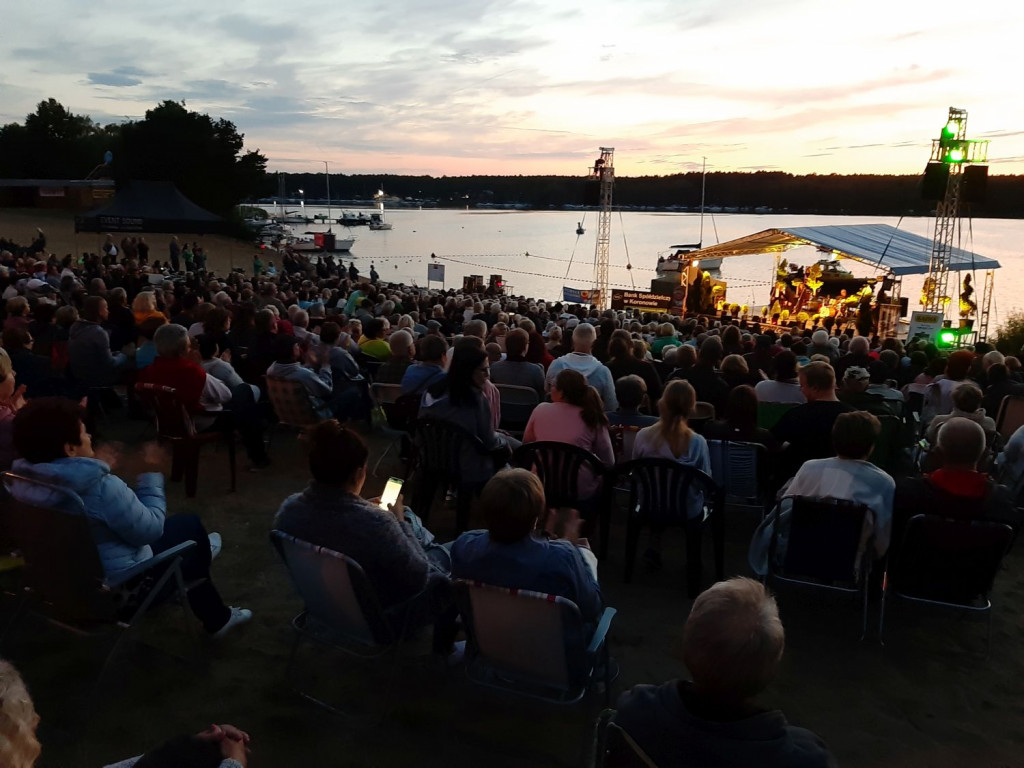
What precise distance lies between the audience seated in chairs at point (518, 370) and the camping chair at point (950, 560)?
9.85 feet

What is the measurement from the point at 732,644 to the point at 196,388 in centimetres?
414

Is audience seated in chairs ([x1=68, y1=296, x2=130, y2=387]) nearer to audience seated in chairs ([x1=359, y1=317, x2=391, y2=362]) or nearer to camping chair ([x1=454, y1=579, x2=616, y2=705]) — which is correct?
audience seated in chairs ([x1=359, y1=317, x2=391, y2=362])

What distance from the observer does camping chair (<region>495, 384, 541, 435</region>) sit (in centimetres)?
562

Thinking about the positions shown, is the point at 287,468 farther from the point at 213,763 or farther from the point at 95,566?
the point at 213,763

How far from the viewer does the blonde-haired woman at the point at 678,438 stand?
3.86 m

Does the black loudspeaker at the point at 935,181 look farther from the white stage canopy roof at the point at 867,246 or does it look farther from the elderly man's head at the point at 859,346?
the elderly man's head at the point at 859,346

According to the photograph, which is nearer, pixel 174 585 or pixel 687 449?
pixel 174 585

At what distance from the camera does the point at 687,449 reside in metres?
3.91

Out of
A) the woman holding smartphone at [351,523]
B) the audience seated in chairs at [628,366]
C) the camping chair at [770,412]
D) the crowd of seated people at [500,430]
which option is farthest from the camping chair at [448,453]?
the camping chair at [770,412]

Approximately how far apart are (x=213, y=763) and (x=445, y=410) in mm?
2953

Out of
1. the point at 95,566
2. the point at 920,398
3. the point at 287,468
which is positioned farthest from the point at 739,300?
the point at 95,566

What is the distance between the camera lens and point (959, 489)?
3270mm

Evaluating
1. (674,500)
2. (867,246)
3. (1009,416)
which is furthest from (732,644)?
(867,246)

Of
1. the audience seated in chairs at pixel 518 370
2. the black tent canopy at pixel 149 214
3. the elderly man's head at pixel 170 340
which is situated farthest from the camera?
the black tent canopy at pixel 149 214
